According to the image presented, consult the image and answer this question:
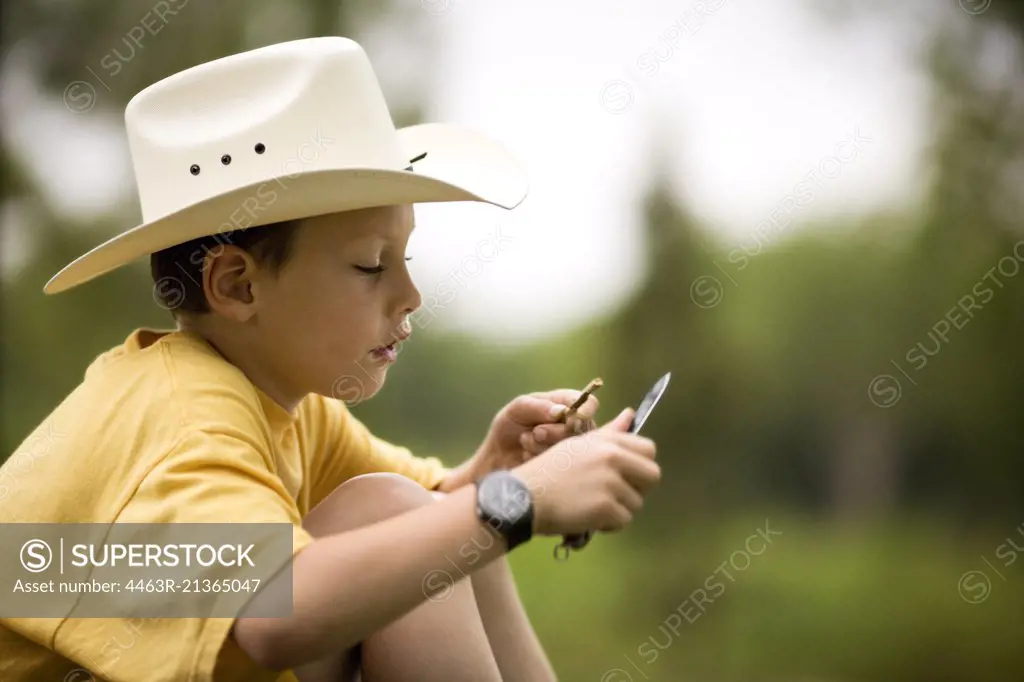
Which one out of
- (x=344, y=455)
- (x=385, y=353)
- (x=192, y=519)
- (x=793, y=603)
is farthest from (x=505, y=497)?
(x=793, y=603)

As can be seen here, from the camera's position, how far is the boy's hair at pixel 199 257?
1.16 metres

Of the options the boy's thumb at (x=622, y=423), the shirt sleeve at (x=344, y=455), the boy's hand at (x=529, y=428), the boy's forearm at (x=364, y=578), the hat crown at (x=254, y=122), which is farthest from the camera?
the shirt sleeve at (x=344, y=455)

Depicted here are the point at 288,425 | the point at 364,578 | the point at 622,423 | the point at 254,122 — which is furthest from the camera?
the point at 288,425

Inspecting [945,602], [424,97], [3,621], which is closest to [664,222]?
[424,97]

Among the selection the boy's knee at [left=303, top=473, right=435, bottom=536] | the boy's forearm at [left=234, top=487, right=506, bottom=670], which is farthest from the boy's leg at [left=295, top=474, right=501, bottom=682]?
the boy's forearm at [left=234, top=487, right=506, bottom=670]

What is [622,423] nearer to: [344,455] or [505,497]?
[505,497]

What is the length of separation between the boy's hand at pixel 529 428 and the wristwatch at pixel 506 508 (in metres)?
0.36

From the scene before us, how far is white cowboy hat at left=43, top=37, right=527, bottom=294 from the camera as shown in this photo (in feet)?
3.62

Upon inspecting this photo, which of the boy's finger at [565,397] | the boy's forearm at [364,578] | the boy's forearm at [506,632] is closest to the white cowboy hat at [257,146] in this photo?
the boy's finger at [565,397]

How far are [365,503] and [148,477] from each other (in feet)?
1.11

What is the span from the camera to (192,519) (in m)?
0.87

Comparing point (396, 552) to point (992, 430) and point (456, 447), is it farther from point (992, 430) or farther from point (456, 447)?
point (992, 430)

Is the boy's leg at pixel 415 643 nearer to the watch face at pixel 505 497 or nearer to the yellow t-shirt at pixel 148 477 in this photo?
the yellow t-shirt at pixel 148 477

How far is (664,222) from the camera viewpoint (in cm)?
419
